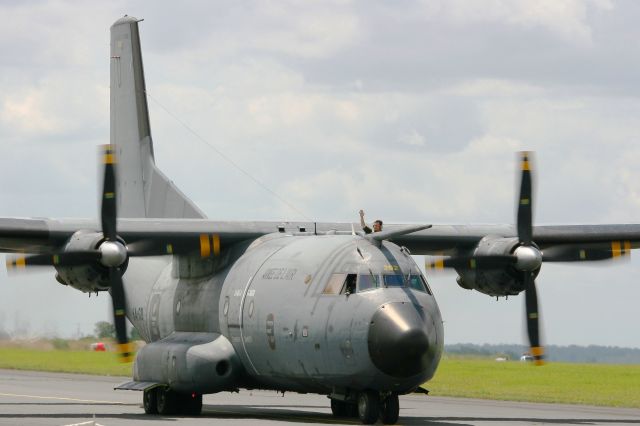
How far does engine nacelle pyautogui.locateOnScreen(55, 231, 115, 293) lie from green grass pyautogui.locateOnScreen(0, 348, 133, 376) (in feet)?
88.0

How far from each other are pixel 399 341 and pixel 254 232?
21.8 feet

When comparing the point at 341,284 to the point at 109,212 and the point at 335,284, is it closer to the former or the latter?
the point at 335,284

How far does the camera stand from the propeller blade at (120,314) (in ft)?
81.3

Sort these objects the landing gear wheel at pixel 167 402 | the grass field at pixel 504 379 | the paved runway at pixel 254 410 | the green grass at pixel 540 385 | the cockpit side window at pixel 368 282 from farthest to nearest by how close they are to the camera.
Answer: the grass field at pixel 504 379
the green grass at pixel 540 385
the landing gear wheel at pixel 167 402
the paved runway at pixel 254 410
the cockpit side window at pixel 368 282

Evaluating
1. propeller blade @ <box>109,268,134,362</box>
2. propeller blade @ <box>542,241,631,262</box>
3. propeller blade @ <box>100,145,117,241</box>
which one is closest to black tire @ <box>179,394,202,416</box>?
propeller blade @ <box>109,268,134,362</box>

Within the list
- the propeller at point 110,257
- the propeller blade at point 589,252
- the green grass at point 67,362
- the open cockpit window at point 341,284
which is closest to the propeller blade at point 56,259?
the propeller at point 110,257

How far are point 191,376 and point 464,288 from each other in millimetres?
6358

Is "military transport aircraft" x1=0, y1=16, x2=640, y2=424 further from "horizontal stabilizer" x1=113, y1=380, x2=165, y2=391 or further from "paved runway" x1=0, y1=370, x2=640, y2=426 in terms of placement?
"paved runway" x1=0, y1=370, x2=640, y2=426

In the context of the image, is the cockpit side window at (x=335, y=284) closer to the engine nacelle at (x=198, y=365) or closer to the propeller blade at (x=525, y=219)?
the engine nacelle at (x=198, y=365)

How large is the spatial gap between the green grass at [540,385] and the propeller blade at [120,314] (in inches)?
552

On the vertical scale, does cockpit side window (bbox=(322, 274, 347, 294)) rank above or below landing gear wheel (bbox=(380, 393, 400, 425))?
above

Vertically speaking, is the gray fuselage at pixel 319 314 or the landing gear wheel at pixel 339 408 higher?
the gray fuselage at pixel 319 314

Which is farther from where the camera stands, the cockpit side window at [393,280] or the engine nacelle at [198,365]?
the engine nacelle at [198,365]

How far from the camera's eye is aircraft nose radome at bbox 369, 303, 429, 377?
21031 millimetres
